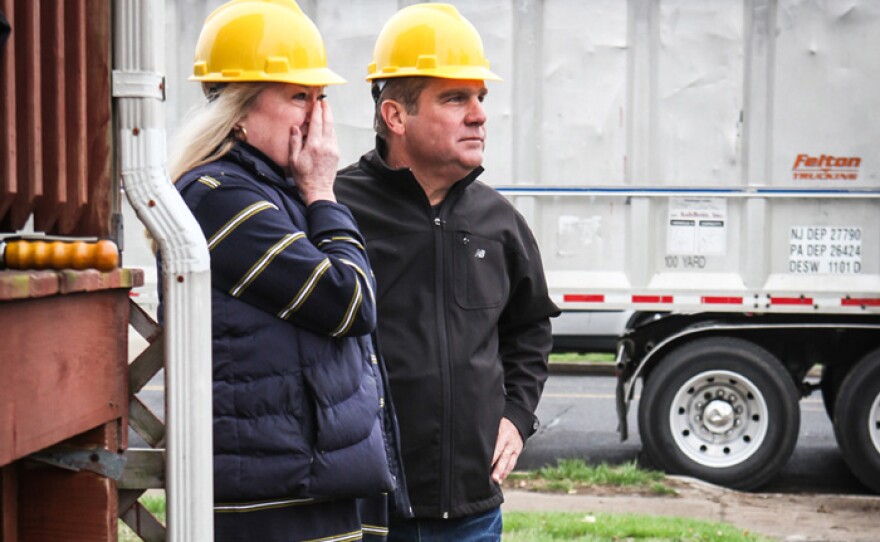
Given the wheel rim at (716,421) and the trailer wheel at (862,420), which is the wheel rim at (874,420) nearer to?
the trailer wheel at (862,420)

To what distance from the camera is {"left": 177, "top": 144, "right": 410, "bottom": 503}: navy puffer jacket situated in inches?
103

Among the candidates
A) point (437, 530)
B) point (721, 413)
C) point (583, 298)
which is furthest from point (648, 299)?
point (437, 530)

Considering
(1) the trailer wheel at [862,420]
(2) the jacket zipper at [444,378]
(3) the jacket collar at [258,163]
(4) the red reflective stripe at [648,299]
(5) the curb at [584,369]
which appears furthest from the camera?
(5) the curb at [584,369]

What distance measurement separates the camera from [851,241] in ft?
27.8

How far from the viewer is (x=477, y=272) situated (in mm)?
3658

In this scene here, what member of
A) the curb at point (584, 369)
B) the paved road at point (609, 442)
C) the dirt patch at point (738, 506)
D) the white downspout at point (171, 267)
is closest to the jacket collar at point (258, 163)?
the white downspout at point (171, 267)

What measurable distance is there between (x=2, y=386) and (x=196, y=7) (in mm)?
7428

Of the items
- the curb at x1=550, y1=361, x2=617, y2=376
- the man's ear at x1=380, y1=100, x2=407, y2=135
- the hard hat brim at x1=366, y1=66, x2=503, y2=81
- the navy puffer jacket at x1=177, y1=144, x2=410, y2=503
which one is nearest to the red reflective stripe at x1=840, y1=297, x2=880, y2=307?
the hard hat brim at x1=366, y1=66, x2=503, y2=81

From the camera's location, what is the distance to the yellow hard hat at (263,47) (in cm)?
288

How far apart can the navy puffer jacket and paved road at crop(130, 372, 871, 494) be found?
21.4ft

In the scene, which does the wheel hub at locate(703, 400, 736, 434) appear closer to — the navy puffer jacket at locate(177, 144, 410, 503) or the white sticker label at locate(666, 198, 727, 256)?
the white sticker label at locate(666, 198, 727, 256)

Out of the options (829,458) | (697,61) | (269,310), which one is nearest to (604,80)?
(697,61)

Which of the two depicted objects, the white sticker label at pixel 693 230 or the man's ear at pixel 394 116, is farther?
the white sticker label at pixel 693 230

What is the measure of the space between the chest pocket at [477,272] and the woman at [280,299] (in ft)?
2.44
